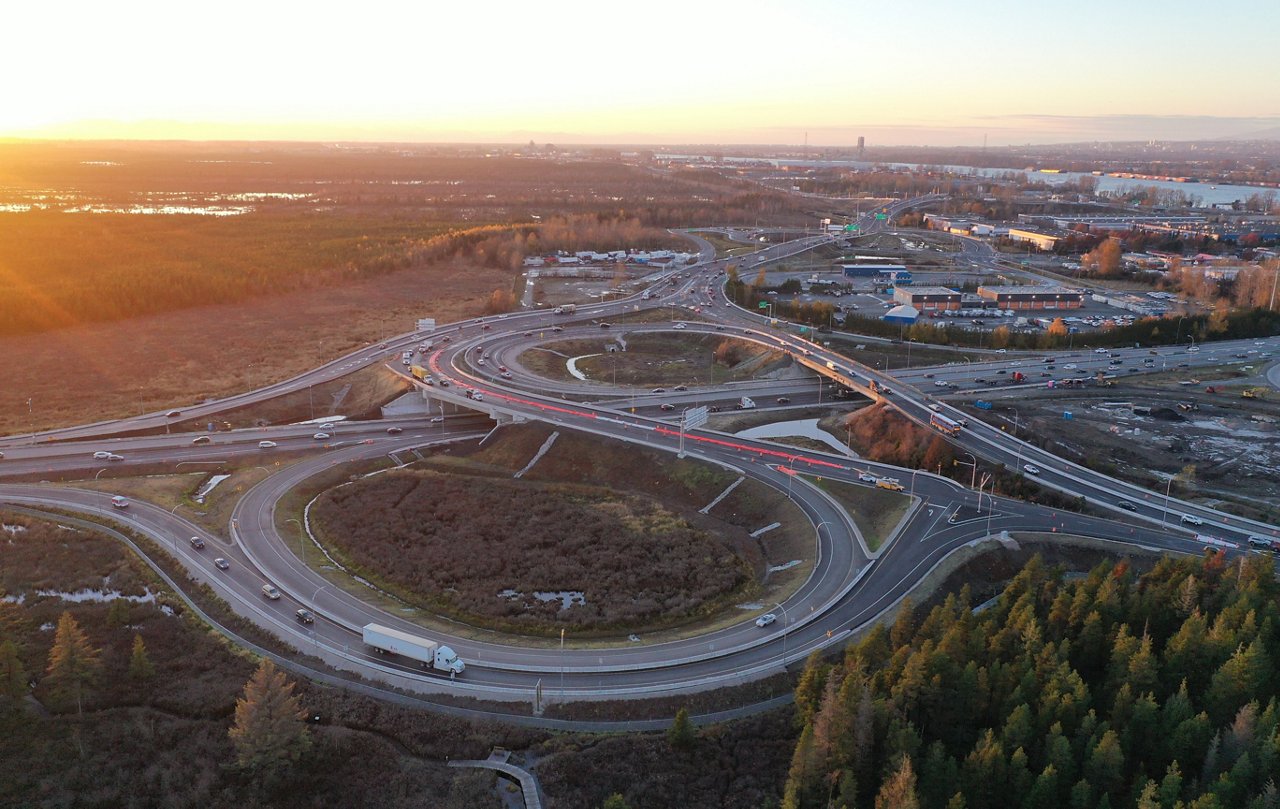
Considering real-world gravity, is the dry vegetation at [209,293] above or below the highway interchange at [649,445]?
above

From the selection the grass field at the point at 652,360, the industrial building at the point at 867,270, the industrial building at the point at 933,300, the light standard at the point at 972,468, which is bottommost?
the light standard at the point at 972,468

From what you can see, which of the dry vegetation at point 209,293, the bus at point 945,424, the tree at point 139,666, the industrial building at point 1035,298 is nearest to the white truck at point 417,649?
the tree at point 139,666

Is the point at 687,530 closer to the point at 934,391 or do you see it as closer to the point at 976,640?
the point at 976,640

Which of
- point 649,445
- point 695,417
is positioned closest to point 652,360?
point 649,445

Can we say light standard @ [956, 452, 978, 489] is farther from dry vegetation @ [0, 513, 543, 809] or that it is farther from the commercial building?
the commercial building

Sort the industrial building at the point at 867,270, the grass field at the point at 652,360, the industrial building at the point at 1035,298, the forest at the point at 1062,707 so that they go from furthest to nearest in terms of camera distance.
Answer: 1. the industrial building at the point at 867,270
2. the industrial building at the point at 1035,298
3. the grass field at the point at 652,360
4. the forest at the point at 1062,707

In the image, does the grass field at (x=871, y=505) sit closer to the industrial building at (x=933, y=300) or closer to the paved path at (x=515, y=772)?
the paved path at (x=515, y=772)

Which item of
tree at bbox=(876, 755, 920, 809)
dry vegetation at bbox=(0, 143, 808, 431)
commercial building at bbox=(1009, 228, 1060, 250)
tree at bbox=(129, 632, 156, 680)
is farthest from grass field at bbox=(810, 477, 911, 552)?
commercial building at bbox=(1009, 228, 1060, 250)
